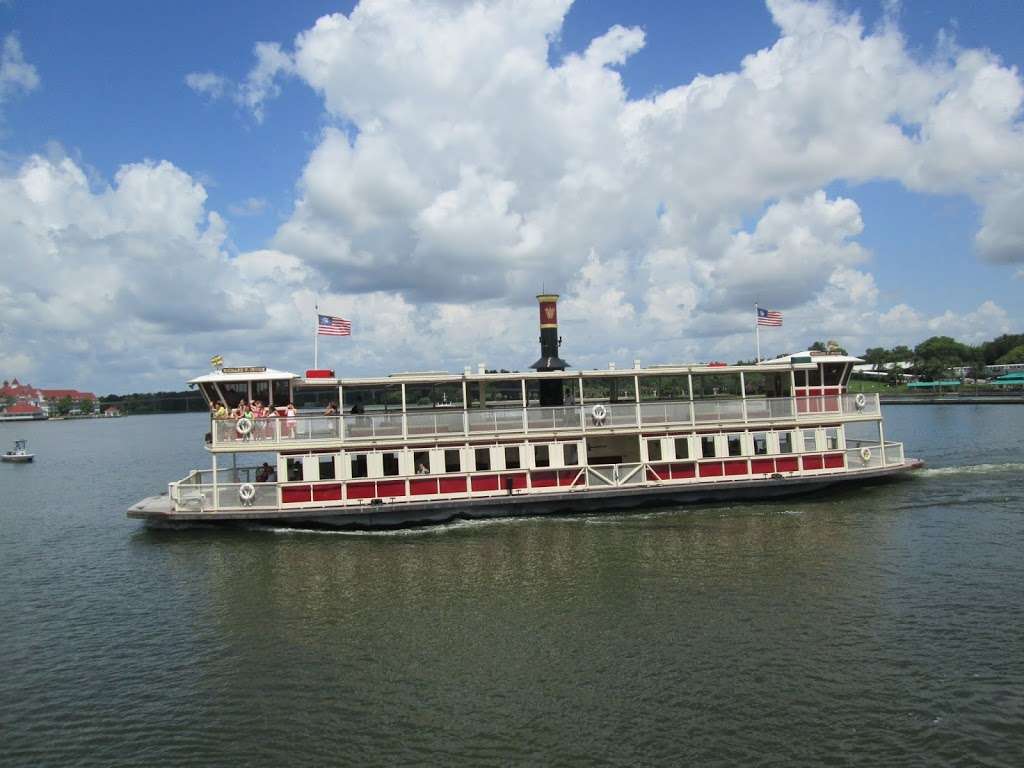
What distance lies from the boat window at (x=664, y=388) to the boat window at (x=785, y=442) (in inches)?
171

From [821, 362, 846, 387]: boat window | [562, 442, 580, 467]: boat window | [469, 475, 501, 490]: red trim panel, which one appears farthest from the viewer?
[821, 362, 846, 387]: boat window

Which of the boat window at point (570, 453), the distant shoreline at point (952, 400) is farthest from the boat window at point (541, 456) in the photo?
the distant shoreline at point (952, 400)

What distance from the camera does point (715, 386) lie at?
105 feet

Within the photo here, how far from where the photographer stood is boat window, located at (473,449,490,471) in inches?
1123

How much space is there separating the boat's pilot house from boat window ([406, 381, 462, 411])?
14.7ft

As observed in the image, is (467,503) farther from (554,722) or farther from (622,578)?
(554,722)

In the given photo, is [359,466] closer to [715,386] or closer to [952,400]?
[715,386]

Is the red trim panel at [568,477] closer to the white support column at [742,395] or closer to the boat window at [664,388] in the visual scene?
the boat window at [664,388]

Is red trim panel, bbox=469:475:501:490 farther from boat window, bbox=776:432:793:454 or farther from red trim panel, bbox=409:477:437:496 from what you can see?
boat window, bbox=776:432:793:454

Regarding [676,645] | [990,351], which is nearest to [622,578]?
[676,645]

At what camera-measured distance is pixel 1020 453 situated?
1683 inches

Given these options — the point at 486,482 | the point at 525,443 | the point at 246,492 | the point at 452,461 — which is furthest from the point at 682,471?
the point at 246,492

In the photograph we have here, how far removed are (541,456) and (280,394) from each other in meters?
Result: 10.5

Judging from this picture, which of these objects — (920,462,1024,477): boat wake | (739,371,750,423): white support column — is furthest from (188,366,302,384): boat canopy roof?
(920,462,1024,477): boat wake
